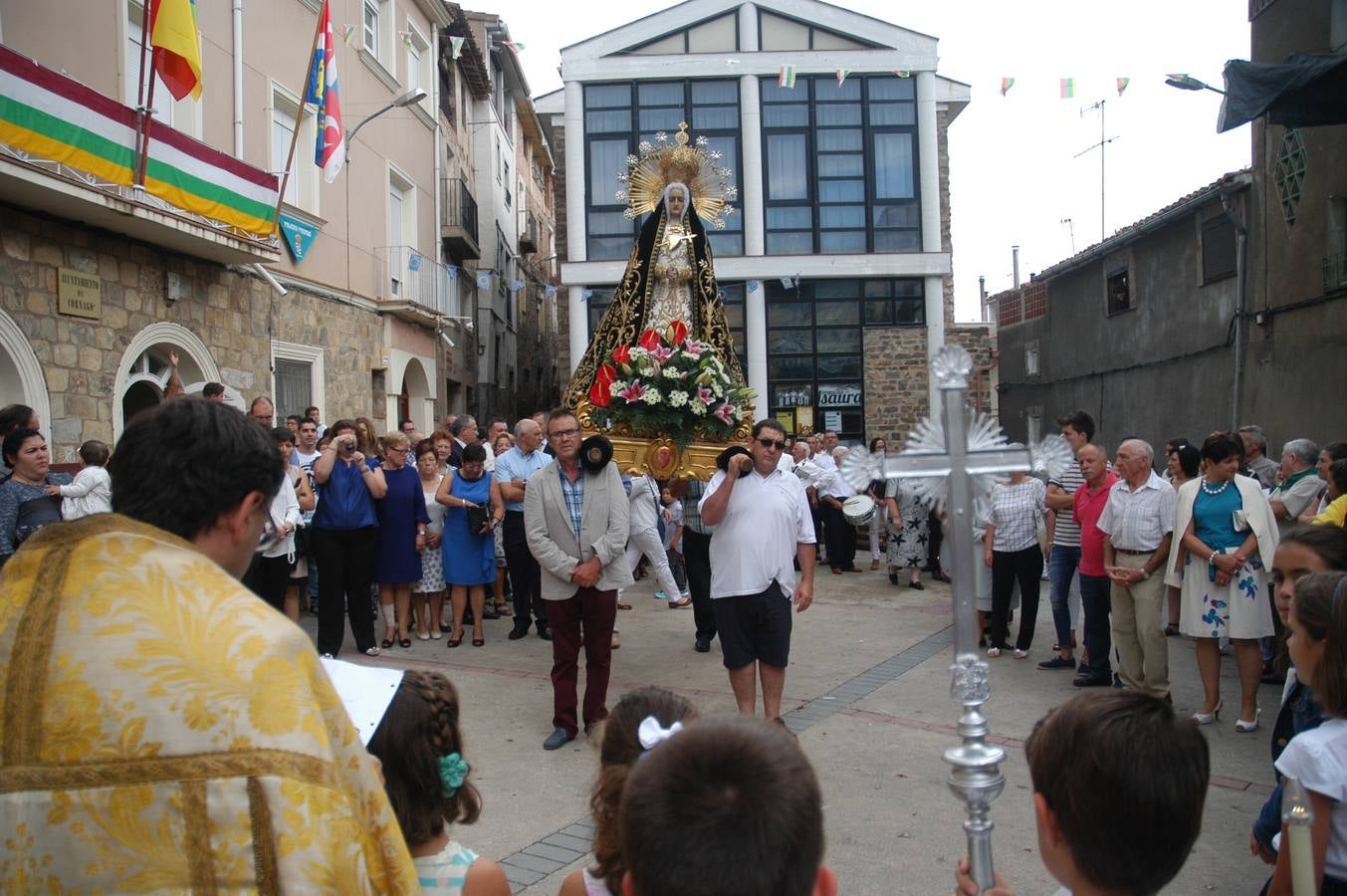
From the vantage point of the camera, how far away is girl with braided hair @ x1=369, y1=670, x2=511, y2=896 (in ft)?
8.00

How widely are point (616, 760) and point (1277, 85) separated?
1000 cm

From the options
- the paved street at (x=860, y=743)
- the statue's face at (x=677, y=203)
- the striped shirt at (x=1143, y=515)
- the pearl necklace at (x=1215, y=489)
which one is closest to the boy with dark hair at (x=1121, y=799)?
the paved street at (x=860, y=743)

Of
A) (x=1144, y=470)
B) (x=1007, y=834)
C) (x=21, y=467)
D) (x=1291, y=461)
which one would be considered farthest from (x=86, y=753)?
(x=1291, y=461)

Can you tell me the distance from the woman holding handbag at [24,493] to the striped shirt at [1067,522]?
671 centimetres

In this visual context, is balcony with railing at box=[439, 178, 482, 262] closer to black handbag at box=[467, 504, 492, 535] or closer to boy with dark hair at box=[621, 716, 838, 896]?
black handbag at box=[467, 504, 492, 535]

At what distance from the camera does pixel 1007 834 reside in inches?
183

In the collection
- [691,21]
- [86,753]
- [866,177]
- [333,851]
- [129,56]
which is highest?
[691,21]

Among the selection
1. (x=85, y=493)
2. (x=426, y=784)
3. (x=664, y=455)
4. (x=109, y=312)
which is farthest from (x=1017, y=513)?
(x=109, y=312)

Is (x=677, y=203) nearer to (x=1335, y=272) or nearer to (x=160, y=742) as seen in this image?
(x=160, y=742)

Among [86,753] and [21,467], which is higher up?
[21,467]

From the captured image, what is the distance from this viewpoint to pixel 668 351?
25.5 feet

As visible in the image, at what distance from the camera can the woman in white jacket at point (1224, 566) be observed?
6.05 m

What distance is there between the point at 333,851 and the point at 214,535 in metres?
0.57

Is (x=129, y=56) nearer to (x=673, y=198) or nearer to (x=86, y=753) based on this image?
(x=673, y=198)
